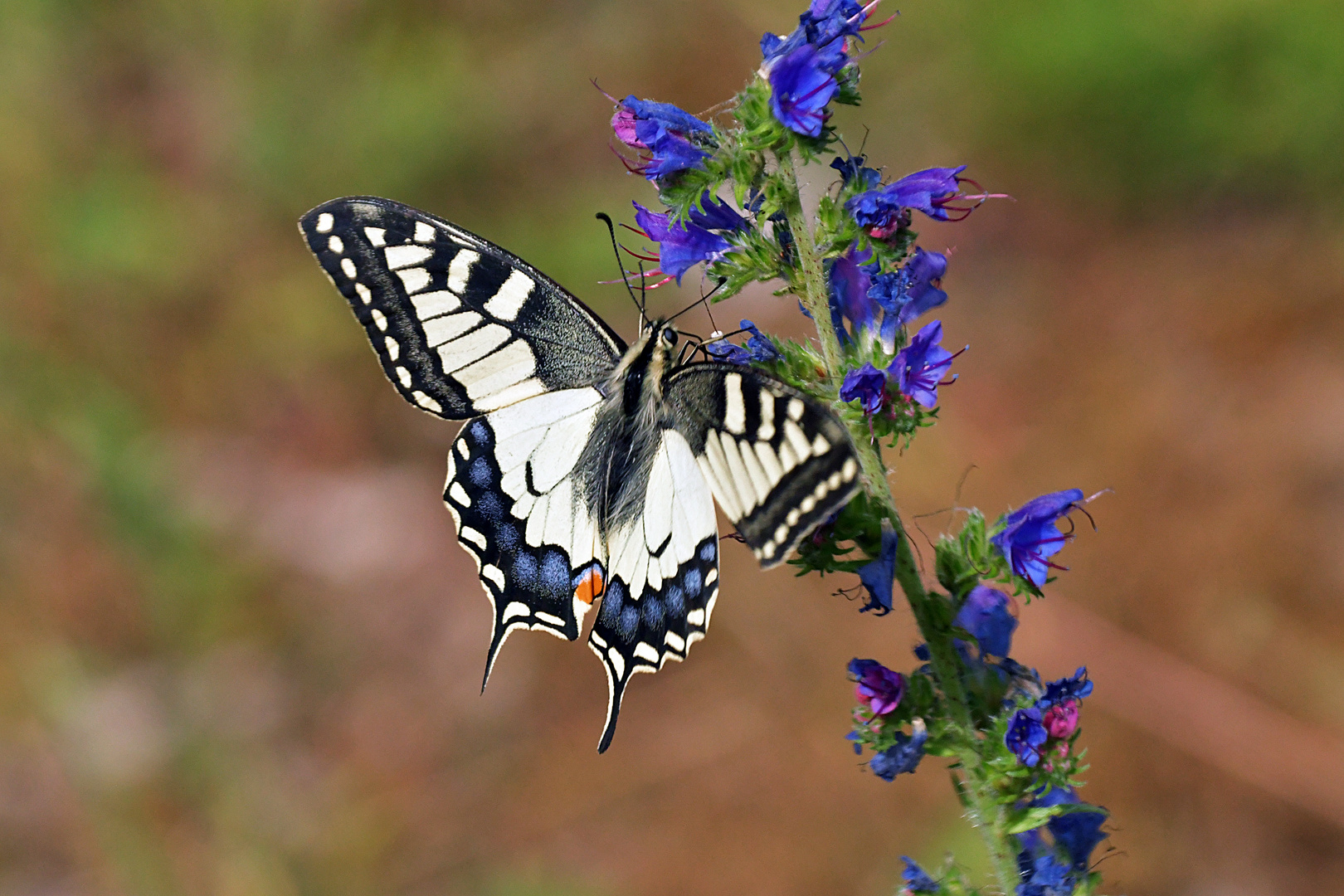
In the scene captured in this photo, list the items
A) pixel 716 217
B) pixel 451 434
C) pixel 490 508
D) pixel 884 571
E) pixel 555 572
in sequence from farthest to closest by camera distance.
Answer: pixel 451 434, pixel 490 508, pixel 555 572, pixel 716 217, pixel 884 571


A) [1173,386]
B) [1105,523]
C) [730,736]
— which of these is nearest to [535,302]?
[730,736]

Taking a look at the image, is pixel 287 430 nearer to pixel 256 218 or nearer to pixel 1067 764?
pixel 256 218

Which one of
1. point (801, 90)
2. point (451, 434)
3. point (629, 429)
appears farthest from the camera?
point (451, 434)

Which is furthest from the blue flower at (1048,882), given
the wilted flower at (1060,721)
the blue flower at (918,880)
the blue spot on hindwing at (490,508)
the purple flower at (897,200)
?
the blue spot on hindwing at (490,508)

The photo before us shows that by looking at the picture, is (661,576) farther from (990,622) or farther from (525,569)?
(990,622)

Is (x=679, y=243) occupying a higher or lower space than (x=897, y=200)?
lower

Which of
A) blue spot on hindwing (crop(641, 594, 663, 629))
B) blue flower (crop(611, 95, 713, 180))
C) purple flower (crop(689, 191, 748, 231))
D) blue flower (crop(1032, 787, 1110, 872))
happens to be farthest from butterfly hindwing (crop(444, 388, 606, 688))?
blue flower (crop(1032, 787, 1110, 872))

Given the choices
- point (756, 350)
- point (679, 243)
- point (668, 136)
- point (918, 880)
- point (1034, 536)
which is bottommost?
point (918, 880)

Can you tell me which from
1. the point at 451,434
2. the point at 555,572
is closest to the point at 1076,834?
the point at 555,572

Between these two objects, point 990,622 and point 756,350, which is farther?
point 990,622
